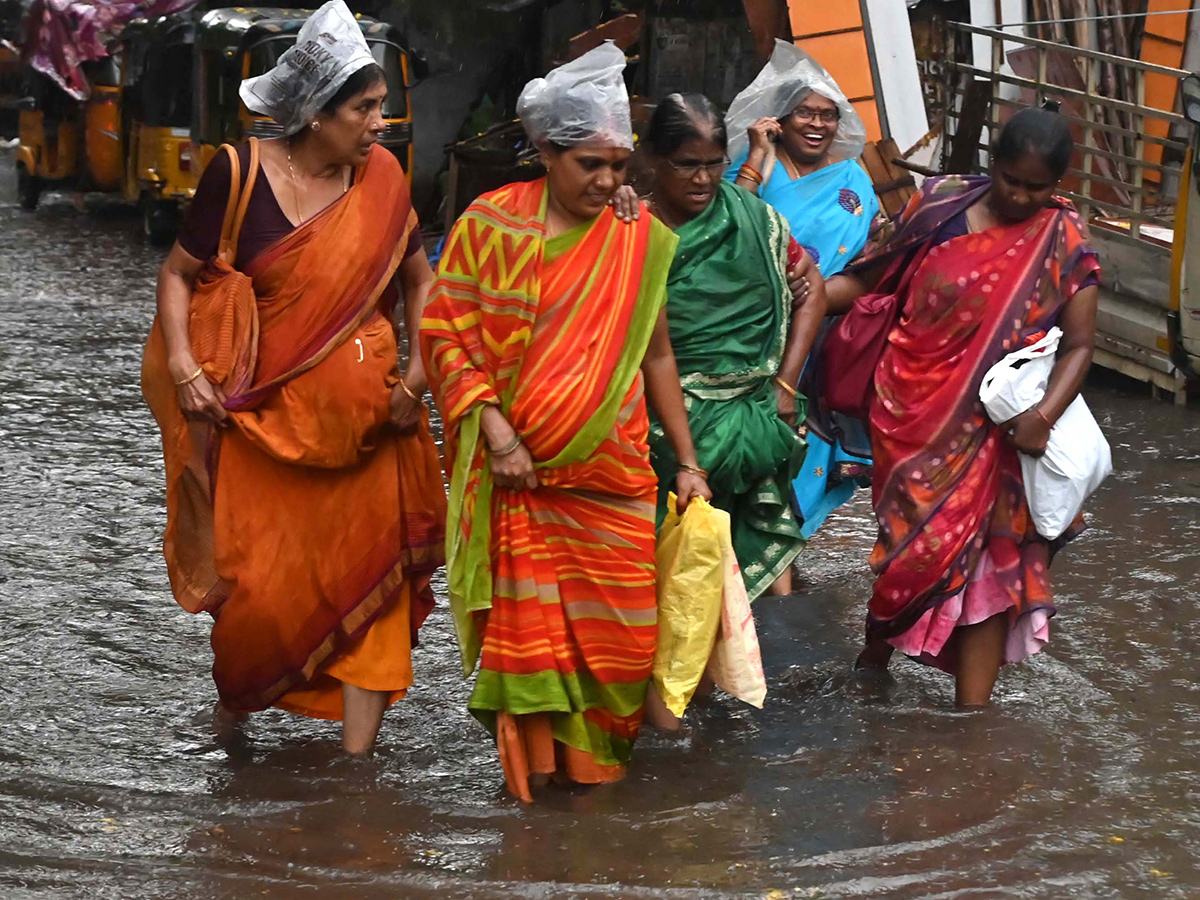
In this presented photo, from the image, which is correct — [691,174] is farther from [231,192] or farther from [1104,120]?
[1104,120]

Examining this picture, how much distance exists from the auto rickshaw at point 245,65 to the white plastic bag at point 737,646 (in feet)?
37.8

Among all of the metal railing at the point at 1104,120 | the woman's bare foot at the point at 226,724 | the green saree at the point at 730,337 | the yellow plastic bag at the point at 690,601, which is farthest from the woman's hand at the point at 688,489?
the metal railing at the point at 1104,120

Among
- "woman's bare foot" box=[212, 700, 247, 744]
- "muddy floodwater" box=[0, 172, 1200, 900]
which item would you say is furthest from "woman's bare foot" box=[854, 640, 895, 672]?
"woman's bare foot" box=[212, 700, 247, 744]

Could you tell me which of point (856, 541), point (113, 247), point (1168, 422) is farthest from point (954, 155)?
point (113, 247)

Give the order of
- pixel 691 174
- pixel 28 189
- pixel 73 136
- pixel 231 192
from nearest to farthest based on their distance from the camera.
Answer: pixel 231 192, pixel 691 174, pixel 73 136, pixel 28 189

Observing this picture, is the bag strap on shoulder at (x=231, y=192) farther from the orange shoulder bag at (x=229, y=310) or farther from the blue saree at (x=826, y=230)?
the blue saree at (x=826, y=230)

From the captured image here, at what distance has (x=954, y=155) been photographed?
35.5 feet

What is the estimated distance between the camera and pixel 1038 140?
4.42 meters

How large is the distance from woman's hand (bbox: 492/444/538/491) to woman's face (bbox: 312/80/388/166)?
853 millimetres

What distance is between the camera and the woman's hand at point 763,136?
5.50 m

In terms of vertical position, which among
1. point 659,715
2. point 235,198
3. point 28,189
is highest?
point 235,198

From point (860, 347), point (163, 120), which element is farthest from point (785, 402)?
point (163, 120)

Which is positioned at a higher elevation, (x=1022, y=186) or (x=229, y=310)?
(x=1022, y=186)

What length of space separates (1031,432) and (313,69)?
200 centimetres
